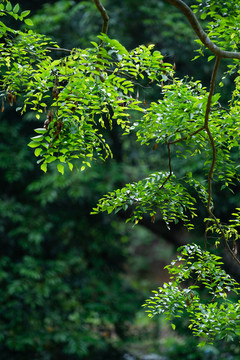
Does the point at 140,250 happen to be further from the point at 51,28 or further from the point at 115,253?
the point at 51,28

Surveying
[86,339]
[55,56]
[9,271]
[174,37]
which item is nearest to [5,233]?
[9,271]

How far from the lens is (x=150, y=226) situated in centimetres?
563

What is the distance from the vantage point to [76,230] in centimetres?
573

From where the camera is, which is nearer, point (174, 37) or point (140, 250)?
point (174, 37)

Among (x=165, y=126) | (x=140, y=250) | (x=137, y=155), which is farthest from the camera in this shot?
(x=140, y=250)

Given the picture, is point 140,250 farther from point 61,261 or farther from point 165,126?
point 165,126

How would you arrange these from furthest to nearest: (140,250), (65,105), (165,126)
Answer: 1. (140,250)
2. (165,126)
3. (65,105)

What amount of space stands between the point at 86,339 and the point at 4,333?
871mm

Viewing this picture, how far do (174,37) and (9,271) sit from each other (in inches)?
121

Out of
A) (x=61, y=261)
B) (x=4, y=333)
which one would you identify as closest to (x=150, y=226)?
(x=61, y=261)

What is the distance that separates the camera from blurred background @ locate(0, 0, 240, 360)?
16.3 ft

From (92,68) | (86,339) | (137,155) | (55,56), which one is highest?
(55,56)

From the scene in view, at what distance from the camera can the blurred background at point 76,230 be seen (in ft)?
16.3

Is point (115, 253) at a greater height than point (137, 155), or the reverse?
point (137, 155)
